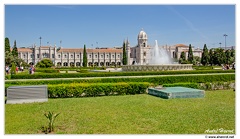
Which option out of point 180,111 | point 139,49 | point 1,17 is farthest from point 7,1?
point 139,49

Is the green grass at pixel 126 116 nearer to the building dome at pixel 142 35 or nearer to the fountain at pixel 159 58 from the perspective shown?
the fountain at pixel 159 58

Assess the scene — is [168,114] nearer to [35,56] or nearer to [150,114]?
[150,114]

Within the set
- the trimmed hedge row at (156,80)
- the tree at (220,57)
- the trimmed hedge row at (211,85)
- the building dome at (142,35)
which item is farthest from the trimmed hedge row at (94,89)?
the building dome at (142,35)

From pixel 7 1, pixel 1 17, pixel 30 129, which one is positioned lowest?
pixel 30 129

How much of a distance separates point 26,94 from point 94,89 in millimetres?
3442

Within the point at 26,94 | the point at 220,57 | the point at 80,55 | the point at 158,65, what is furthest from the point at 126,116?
the point at 80,55

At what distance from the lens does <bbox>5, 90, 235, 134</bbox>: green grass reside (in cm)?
707

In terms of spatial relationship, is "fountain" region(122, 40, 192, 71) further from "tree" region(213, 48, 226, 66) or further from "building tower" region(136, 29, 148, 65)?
"building tower" region(136, 29, 148, 65)

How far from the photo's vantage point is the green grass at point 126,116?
707cm

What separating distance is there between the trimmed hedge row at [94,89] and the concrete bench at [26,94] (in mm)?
1090

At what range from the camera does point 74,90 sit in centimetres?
1307

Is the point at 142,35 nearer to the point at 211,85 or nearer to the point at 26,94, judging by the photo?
the point at 211,85

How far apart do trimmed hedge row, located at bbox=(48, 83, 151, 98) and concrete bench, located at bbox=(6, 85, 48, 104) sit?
1090mm

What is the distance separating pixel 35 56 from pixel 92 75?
68877 millimetres
